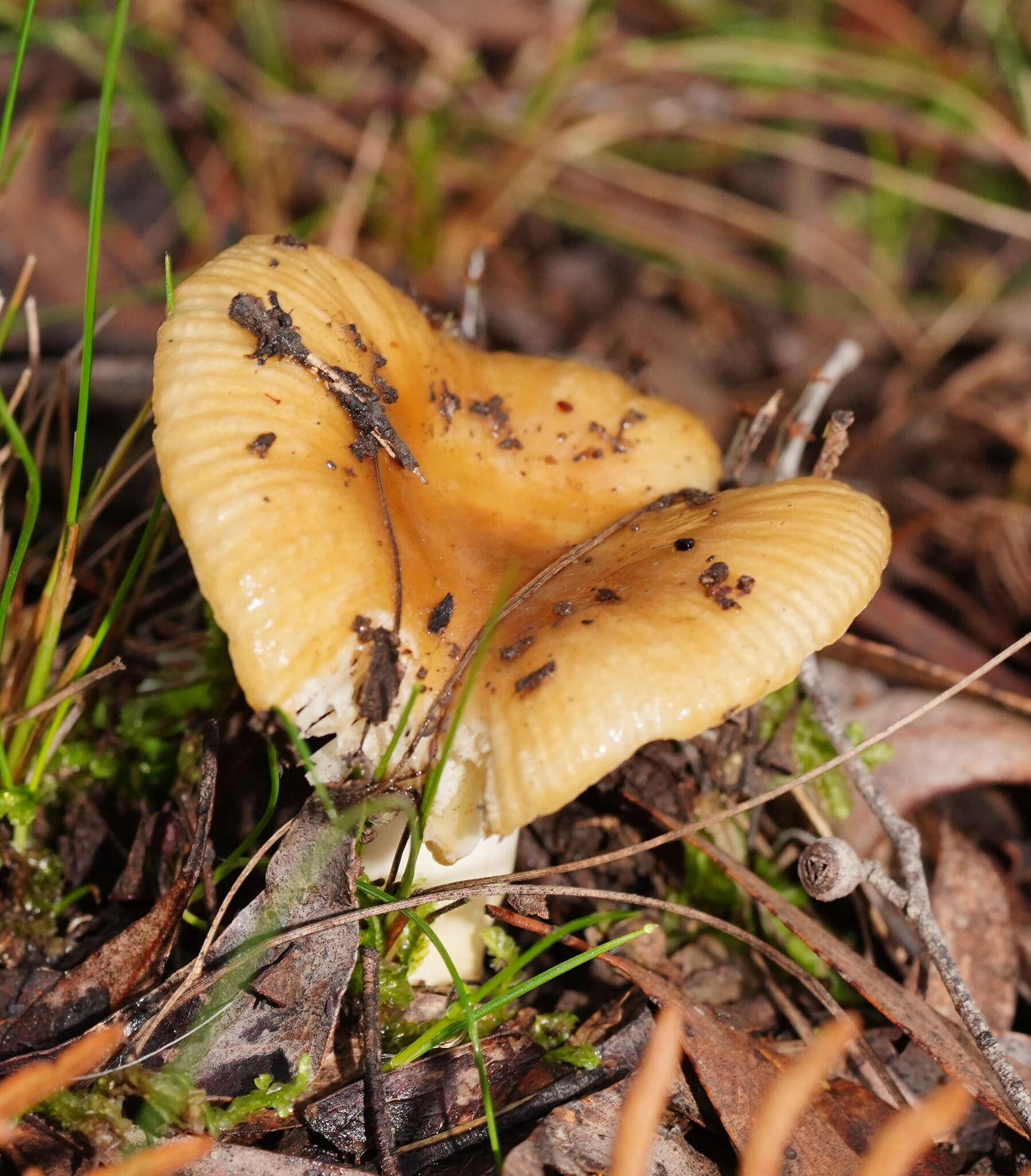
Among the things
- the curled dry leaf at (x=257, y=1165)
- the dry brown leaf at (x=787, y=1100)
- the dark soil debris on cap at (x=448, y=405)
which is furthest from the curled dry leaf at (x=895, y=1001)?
the dark soil debris on cap at (x=448, y=405)

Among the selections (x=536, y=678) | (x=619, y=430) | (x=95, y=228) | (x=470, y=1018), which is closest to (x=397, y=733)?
(x=536, y=678)

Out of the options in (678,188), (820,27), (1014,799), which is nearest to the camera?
(1014,799)

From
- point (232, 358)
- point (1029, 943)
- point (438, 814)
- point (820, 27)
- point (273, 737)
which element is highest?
point (820, 27)

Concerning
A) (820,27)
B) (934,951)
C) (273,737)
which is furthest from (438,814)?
(820,27)

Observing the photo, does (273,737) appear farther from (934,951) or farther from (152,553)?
(934,951)

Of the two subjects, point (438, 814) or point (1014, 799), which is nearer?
point (438, 814)

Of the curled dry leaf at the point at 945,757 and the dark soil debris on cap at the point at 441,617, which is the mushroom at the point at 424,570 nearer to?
the dark soil debris on cap at the point at 441,617

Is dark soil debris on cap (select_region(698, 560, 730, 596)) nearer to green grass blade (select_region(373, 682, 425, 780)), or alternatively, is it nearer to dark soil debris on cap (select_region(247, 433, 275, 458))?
green grass blade (select_region(373, 682, 425, 780))
